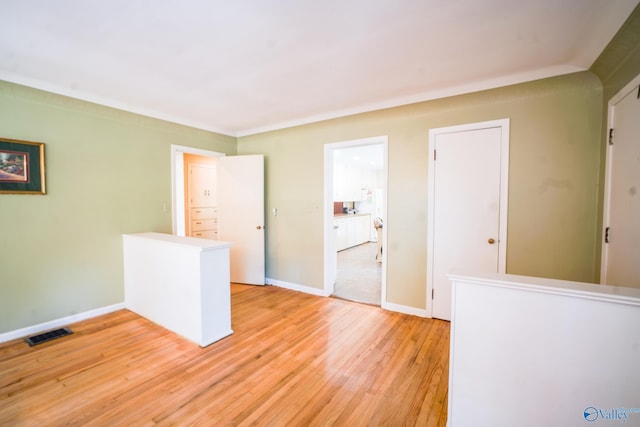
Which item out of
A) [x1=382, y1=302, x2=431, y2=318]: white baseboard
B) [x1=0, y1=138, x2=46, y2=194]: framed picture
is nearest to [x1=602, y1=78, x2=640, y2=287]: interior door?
[x1=382, y1=302, x2=431, y2=318]: white baseboard

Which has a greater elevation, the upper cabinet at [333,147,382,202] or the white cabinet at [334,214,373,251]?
the upper cabinet at [333,147,382,202]

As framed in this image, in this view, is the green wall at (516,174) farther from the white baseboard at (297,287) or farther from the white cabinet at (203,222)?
the white cabinet at (203,222)

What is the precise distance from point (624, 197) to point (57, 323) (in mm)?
5133

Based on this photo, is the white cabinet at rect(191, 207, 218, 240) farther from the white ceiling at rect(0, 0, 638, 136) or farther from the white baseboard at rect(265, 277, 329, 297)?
the white ceiling at rect(0, 0, 638, 136)

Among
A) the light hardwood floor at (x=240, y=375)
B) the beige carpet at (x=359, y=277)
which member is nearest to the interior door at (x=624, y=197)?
the light hardwood floor at (x=240, y=375)

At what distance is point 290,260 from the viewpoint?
13.0ft

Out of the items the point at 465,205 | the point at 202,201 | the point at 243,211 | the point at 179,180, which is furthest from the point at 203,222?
the point at 465,205

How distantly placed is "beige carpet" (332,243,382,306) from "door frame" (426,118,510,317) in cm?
99

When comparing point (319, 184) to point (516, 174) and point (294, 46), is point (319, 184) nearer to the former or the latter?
point (294, 46)

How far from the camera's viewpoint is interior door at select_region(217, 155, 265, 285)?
4.04m

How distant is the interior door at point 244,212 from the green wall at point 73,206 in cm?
97

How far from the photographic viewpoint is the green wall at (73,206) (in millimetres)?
2441

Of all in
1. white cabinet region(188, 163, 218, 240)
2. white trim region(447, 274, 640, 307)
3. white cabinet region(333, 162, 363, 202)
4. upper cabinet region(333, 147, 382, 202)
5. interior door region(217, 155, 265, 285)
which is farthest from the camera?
white cabinet region(333, 162, 363, 202)

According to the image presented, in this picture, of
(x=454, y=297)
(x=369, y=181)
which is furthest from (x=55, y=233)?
(x=369, y=181)
